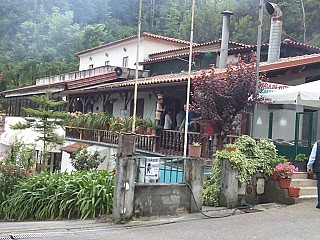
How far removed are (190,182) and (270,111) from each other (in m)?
7.26

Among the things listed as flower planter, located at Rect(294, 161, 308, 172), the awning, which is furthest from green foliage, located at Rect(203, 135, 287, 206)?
the awning

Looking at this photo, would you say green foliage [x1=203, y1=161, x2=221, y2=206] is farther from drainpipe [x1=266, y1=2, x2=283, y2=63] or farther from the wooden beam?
drainpipe [x1=266, y1=2, x2=283, y2=63]

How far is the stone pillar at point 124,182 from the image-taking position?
810 centimetres

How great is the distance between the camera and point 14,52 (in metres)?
54.4

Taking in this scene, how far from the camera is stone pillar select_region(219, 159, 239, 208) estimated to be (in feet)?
31.5

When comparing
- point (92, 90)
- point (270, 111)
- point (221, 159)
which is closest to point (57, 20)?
point (92, 90)

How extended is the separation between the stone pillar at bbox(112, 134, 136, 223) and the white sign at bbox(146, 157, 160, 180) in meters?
0.73

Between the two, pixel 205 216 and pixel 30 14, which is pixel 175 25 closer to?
pixel 30 14

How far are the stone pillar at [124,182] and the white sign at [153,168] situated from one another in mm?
726

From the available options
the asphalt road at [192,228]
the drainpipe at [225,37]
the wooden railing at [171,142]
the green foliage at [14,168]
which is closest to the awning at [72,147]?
the wooden railing at [171,142]

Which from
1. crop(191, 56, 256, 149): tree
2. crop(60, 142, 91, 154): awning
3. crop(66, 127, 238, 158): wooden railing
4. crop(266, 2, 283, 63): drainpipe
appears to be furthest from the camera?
crop(60, 142, 91, 154): awning

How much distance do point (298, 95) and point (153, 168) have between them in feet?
16.6

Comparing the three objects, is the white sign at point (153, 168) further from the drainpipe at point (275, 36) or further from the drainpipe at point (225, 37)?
the drainpipe at point (225, 37)

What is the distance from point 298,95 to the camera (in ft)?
38.6
